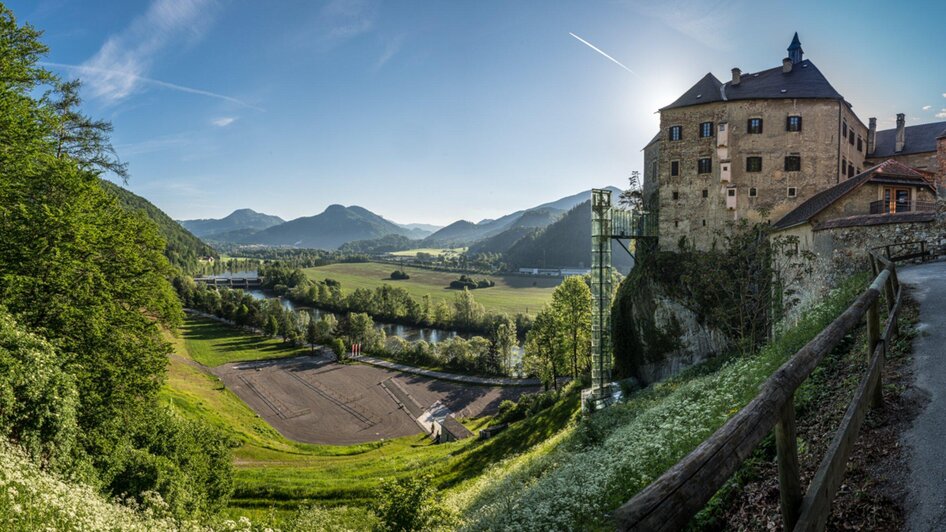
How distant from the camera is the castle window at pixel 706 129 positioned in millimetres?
35031

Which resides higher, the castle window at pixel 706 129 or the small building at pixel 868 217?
A: the castle window at pixel 706 129

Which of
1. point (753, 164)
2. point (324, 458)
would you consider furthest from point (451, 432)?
point (753, 164)

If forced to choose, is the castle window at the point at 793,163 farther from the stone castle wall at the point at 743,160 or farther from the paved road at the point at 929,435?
the paved road at the point at 929,435

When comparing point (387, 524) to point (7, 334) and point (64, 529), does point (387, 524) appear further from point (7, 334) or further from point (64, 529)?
point (7, 334)

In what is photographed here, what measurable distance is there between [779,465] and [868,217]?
943 inches

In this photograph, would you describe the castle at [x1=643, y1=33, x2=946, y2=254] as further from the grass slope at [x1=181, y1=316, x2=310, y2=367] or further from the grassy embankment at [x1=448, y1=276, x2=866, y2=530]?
the grass slope at [x1=181, y1=316, x2=310, y2=367]

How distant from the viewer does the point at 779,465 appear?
2975mm

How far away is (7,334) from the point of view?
13828 mm

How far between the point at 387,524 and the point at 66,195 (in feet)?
62.2

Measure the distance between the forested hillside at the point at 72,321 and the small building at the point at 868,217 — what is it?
3066cm

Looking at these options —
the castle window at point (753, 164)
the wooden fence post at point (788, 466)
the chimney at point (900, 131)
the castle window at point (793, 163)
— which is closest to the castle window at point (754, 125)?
the castle window at point (753, 164)

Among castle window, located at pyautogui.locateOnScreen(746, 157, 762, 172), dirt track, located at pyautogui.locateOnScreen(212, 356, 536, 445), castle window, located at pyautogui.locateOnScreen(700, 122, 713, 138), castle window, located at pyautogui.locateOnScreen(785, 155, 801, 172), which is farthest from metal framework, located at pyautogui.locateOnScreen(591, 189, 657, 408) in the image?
dirt track, located at pyautogui.locateOnScreen(212, 356, 536, 445)

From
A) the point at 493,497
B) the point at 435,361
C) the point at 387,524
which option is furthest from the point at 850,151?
the point at 435,361

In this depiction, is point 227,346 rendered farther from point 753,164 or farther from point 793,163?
point 793,163
